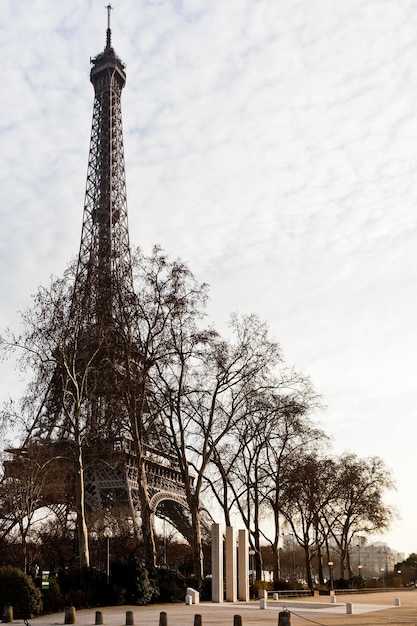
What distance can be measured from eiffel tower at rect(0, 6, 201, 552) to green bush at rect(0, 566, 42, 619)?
7.81m

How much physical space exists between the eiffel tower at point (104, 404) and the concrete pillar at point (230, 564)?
6.26 m

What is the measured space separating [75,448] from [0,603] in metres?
8.49

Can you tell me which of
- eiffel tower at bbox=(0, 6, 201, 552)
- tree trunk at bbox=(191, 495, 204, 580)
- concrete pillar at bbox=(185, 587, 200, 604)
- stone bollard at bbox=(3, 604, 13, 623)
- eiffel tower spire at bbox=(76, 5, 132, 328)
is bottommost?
concrete pillar at bbox=(185, 587, 200, 604)

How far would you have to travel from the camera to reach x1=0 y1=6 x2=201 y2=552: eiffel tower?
37.2 m

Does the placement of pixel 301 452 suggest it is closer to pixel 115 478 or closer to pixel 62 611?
pixel 115 478

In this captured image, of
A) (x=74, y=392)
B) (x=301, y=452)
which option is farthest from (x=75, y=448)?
(x=301, y=452)

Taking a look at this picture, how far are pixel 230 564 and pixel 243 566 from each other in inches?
77.0

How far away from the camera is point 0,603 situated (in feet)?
90.2

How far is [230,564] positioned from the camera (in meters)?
39.0

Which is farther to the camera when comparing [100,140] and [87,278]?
[100,140]

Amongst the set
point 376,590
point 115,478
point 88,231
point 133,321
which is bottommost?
point 376,590

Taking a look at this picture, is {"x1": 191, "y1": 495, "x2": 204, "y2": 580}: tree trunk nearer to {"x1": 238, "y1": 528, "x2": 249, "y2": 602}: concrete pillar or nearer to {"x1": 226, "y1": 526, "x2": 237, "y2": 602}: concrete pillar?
{"x1": 226, "y1": 526, "x2": 237, "y2": 602}: concrete pillar

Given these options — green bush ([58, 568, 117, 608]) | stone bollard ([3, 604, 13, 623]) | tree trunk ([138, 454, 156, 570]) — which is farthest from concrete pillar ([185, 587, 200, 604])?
stone bollard ([3, 604, 13, 623])

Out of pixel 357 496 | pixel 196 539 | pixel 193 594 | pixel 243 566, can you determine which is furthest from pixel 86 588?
pixel 357 496
